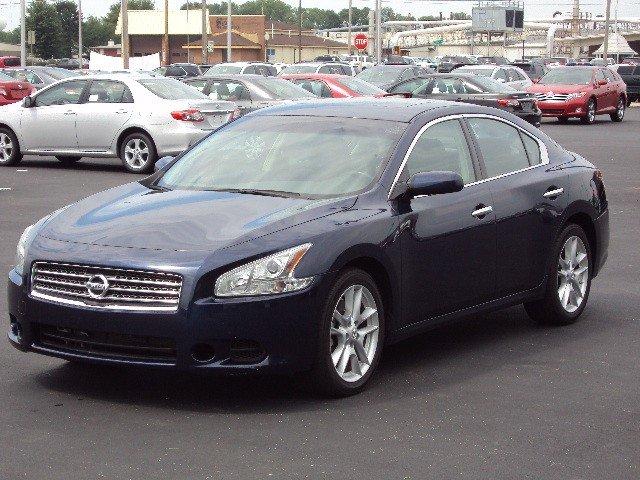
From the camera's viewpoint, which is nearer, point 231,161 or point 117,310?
point 117,310

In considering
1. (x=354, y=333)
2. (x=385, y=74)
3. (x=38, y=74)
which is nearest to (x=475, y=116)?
(x=354, y=333)

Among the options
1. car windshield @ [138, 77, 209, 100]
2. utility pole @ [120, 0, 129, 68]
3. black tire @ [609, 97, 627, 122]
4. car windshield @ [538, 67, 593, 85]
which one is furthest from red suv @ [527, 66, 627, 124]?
car windshield @ [138, 77, 209, 100]

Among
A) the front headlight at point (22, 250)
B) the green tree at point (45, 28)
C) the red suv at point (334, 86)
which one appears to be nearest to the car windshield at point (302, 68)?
the red suv at point (334, 86)

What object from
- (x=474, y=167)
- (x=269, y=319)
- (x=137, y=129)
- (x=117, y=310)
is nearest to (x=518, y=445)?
(x=269, y=319)

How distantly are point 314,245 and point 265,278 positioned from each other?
1.06 feet

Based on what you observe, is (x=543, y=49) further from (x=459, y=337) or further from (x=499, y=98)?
(x=459, y=337)

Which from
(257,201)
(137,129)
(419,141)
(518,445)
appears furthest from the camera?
(137,129)

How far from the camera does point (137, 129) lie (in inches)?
857

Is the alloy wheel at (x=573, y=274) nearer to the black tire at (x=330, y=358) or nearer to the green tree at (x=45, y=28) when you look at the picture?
the black tire at (x=330, y=358)

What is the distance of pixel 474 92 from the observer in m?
31.5

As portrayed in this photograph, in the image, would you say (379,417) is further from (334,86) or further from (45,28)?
(45,28)

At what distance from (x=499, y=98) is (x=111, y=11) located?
147900 mm

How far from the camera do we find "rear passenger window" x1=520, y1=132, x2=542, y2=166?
871 cm

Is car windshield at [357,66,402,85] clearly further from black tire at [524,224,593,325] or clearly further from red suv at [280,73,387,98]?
black tire at [524,224,593,325]
